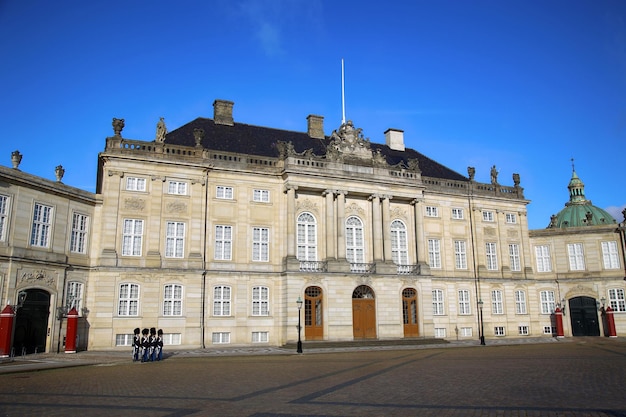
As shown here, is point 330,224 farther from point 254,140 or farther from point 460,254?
point 460,254

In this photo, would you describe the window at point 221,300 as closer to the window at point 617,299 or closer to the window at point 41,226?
the window at point 41,226

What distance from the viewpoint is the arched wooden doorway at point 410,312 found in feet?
142

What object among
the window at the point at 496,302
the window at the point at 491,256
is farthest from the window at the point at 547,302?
the window at the point at 491,256

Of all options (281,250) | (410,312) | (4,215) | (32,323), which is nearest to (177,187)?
(281,250)

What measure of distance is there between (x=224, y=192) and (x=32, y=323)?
15.7m

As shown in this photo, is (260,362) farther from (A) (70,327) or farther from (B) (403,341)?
(B) (403,341)

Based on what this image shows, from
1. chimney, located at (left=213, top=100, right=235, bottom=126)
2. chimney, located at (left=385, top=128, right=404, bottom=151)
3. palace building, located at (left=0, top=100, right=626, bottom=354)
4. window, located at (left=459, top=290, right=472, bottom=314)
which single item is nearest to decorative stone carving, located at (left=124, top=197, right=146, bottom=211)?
palace building, located at (left=0, top=100, right=626, bottom=354)

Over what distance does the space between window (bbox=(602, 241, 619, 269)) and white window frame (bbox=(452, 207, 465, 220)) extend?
15.4 metres

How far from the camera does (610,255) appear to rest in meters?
52.2

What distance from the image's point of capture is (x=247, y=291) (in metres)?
39.5

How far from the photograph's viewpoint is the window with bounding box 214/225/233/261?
3950 cm

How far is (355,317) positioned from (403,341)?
410cm

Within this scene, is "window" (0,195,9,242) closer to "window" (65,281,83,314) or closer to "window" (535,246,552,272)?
"window" (65,281,83,314)

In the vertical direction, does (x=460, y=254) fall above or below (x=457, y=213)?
below
